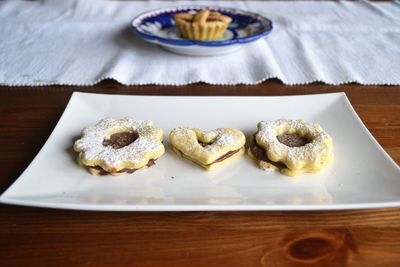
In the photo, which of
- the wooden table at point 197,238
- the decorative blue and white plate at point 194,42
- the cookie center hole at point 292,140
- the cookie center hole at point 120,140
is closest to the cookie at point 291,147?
the cookie center hole at point 292,140

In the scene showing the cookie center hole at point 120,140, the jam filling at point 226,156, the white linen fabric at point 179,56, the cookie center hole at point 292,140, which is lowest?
the white linen fabric at point 179,56

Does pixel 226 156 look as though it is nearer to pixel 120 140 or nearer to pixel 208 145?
pixel 208 145

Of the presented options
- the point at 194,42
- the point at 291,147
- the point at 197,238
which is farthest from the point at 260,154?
the point at 194,42

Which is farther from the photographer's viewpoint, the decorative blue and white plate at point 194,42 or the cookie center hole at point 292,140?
the decorative blue and white plate at point 194,42

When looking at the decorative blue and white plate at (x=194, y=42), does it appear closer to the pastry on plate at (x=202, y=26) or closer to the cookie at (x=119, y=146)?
the pastry on plate at (x=202, y=26)

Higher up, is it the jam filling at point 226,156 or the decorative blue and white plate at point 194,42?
the decorative blue and white plate at point 194,42

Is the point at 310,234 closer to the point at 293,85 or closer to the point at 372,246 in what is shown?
the point at 372,246
